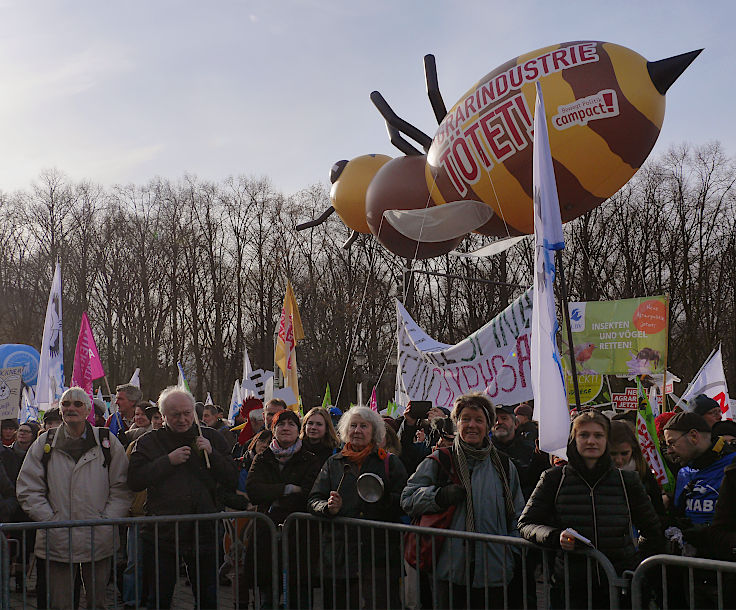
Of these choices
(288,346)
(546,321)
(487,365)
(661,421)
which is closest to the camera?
(546,321)

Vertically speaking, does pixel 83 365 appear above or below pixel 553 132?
below

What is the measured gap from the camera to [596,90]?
8984 mm

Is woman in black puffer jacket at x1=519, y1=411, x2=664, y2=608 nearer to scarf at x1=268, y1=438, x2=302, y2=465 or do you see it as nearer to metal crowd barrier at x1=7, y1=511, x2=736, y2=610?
metal crowd barrier at x1=7, y1=511, x2=736, y2=610

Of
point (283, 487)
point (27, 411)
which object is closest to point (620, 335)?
point (283, 487)

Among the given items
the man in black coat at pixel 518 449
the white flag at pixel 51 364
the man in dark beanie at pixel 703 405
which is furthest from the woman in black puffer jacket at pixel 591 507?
the white flag at pixel 51 364

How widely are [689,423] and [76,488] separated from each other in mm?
4021

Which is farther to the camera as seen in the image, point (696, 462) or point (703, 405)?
point (703, 405)

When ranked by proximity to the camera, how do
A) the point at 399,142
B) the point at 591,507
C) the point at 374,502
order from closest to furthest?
the point at 591,507, the point at 374,502, the point at 399,142

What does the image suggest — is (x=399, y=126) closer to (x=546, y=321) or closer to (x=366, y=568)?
(x=546, y=321)

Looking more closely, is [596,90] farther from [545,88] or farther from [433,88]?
[433,88]

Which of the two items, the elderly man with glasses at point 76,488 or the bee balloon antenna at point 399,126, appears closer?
the elderly man with glasses at point 76,488

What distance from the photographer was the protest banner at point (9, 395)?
1062cm

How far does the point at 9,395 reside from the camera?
10820mm

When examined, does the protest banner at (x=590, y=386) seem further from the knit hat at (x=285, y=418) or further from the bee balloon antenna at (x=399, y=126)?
the knit hat at (x=285, y=418)
